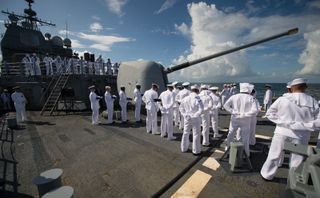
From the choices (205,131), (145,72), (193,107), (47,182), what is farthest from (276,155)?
(145,72)

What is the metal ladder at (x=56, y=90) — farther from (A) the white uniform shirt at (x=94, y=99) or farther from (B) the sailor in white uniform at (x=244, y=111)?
(B) the sailor in white uniform at (x=244, y=111)

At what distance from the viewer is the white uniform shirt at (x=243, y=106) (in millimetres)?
4184

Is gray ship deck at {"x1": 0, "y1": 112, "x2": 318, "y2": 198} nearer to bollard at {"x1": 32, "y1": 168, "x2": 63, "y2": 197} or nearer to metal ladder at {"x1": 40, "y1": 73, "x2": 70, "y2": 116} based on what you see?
bollard at {"x1": 32, "y1": 168, "x2": 63, "y2": 197}

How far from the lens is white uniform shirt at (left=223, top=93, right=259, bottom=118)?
13.7 feet

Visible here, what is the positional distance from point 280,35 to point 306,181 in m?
9.74

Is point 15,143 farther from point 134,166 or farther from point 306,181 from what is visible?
point 306,181

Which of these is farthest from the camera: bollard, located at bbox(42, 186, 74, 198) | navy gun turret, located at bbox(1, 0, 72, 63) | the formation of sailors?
navy gun turret, located at bbox(1, 0, 72, 63)

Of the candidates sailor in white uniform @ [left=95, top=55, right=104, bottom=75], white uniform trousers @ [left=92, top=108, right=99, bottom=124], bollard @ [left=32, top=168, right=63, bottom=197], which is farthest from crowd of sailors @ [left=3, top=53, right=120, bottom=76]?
bollard @ [left=32, top=168, right=63, bottom=197]

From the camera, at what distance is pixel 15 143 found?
5930 millimetres

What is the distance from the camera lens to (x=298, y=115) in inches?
120

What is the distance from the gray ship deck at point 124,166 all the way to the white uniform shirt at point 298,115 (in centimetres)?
113

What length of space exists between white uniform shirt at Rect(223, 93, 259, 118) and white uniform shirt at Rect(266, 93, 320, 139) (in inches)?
39.8

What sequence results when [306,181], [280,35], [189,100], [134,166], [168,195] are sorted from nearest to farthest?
[306,181] → [168,195] → [134,166] → [189,100] → [280,35]

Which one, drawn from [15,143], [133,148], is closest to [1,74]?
[15,143]
